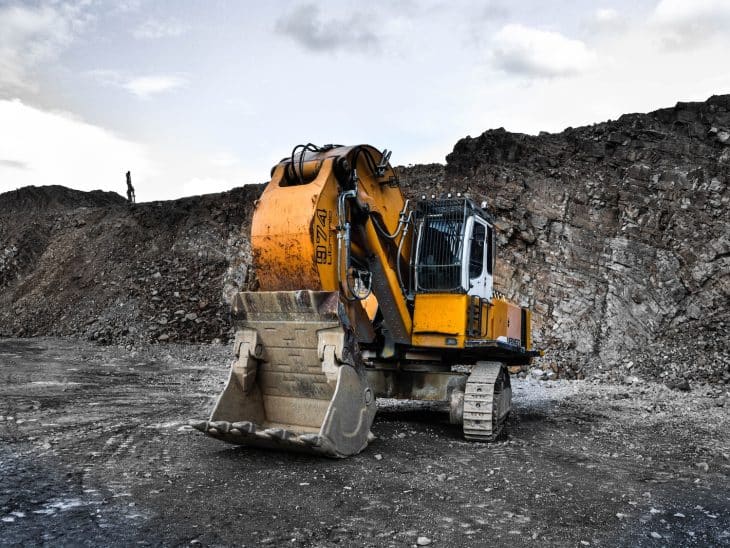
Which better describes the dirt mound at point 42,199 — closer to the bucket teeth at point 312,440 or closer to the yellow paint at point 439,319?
the yellow paint at point 439,319

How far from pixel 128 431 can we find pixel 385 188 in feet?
12.9

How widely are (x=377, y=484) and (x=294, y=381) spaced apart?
4.61 ft

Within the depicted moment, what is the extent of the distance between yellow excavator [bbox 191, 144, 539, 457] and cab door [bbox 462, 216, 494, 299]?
0.02 meters

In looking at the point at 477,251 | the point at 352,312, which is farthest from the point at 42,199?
the point at 352,312

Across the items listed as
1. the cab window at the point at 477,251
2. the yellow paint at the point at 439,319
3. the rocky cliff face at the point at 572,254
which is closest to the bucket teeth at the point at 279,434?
the yellow paint at the point at 439,319

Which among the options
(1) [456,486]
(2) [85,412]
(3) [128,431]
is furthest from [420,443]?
(2) [85,412]

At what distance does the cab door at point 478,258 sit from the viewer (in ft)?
23.9

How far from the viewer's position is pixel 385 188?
6.98 meters

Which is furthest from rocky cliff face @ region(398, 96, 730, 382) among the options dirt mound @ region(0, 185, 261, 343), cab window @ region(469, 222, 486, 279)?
dirt mound @ region(0, 185, 261, 343)

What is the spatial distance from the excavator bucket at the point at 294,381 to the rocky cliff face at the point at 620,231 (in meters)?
10.6

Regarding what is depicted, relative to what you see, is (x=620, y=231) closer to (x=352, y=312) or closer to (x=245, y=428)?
(x=352, y=312)

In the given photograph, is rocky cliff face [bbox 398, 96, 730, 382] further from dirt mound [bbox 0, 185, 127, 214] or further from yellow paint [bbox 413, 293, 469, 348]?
dirt mound [bbox 0, 185, 127, 214]

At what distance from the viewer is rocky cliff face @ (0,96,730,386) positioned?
→ 15.9m

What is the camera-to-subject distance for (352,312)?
598 cm
